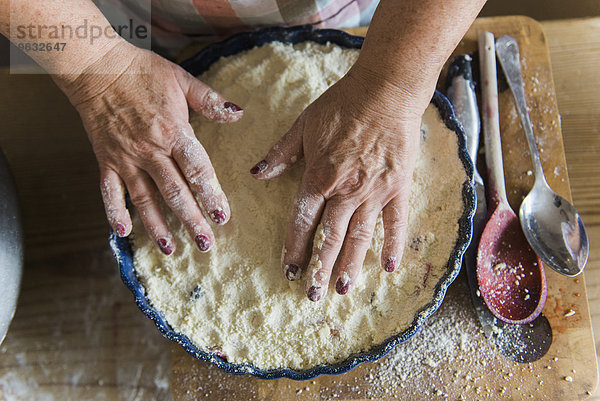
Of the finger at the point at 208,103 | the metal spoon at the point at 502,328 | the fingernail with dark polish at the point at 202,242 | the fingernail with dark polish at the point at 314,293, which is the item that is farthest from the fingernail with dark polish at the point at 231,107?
the metal spoon at the point at 502,328

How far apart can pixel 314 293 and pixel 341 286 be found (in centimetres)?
4

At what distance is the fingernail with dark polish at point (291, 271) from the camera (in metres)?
0.76

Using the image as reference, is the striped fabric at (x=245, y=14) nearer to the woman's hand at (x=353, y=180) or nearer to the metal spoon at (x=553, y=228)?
the woman's hand at (x=353, y=180)

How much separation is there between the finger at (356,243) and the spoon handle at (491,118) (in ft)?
0.93

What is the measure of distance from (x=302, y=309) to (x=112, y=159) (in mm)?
396

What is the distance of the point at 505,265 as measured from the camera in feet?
2.88

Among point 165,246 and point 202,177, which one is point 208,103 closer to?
point 202,177

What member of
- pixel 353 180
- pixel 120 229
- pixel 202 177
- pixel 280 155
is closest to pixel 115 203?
pixel 120 229

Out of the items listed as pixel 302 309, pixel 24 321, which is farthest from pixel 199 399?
pixel 24 321

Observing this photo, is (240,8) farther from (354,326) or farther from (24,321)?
(24,321)

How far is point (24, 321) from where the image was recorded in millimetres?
1038

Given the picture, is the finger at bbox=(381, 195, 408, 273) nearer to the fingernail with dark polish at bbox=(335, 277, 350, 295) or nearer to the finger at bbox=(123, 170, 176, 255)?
the fingernail with dark polish at bbox=(335, 277, 350, 295)

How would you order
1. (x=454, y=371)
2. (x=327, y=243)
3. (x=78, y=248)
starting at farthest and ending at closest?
(x=78, y=248)
(x=454, y=371)
(x=327, y=243)

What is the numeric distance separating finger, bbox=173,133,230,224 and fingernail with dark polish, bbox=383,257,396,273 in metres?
0.26
